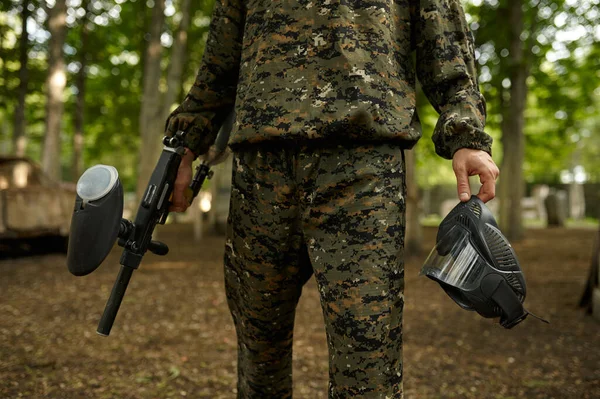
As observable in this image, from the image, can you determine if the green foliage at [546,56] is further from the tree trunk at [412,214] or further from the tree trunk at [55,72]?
the tree trunk at [55,72]

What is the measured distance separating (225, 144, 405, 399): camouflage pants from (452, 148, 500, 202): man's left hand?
0.59 feet

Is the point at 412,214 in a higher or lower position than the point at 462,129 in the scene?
lower

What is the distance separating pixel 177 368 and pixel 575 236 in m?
14.0

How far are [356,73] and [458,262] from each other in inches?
25.6

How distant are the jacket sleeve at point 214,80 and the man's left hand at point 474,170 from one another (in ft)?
3.03

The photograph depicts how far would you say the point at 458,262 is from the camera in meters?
1.65

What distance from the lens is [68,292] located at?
6.22 metres

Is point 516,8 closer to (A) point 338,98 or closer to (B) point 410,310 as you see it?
(B) point 410,310

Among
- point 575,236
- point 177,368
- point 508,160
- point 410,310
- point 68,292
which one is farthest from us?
point 575,236

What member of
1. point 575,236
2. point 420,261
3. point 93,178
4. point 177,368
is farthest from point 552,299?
point 575,236

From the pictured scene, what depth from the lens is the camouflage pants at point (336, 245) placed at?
1669mm

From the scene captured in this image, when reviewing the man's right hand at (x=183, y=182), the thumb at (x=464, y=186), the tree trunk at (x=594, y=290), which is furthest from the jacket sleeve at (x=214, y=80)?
the tree trunk at (x=594, y=290)

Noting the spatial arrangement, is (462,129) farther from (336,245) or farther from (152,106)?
(152,106)

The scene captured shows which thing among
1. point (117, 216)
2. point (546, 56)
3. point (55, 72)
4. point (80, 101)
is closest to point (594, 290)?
point (117, 216)
